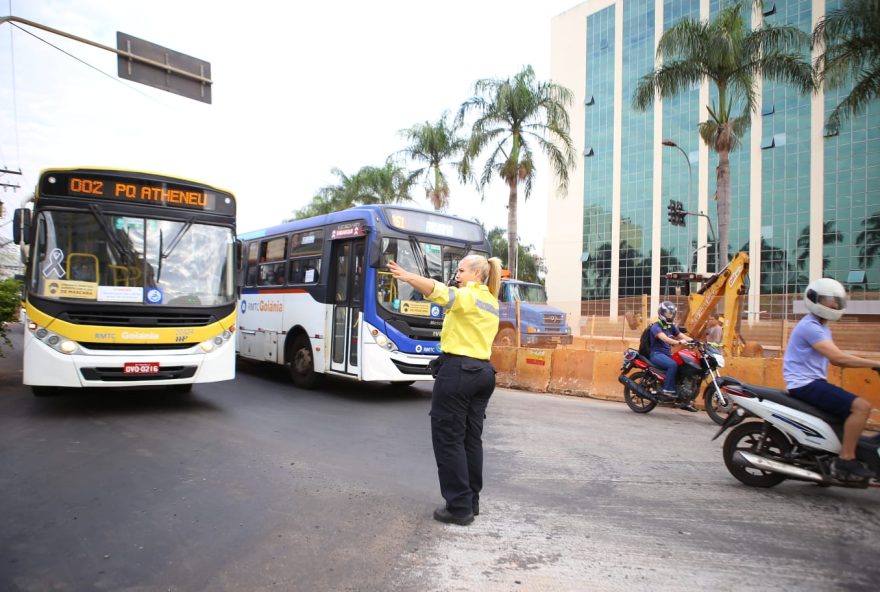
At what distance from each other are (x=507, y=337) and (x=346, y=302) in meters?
7.22

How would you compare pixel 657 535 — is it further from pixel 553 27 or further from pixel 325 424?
pixel 553 27

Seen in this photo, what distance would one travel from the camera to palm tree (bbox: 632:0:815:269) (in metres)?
19.2

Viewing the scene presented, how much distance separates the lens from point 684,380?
9.27 meters

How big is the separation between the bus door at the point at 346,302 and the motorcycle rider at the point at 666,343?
485 cm

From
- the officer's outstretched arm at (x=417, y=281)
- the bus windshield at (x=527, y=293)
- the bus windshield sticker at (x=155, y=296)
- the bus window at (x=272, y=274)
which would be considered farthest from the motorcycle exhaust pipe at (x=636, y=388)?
the bus windshield sticker at (x=155, y=296)

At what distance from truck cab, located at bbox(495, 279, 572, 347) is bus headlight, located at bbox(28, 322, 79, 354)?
1084cm

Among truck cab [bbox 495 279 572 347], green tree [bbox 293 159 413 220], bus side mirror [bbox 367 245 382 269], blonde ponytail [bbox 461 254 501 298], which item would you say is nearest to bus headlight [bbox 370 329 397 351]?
bus side mirror [bbox 367 245 382 269]

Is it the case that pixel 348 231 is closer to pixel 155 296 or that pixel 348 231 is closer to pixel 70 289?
pixel 155 296

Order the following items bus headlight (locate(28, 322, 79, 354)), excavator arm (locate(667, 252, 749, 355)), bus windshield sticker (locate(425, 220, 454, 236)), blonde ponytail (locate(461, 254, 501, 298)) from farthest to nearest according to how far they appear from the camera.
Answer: excavator arm (locate(667, 252, 749, 355)), bus windshield sticker (locate(425, 220, 454, 236)), bus headlight (locate(28, 322, 79, 354)), blonde ponytail (locate(461, 254, 501, 298))

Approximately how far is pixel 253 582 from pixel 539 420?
5.89 metres

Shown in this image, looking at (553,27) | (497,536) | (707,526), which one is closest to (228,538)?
(497,536)

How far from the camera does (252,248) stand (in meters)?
13.4

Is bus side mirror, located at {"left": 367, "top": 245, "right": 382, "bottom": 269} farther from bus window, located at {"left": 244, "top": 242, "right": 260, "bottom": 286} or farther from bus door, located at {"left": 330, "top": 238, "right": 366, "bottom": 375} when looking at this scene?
bus window, located at {"left": 244, "top": 242, "right": 260, "bottom": 286}

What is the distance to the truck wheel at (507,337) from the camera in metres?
16.1
